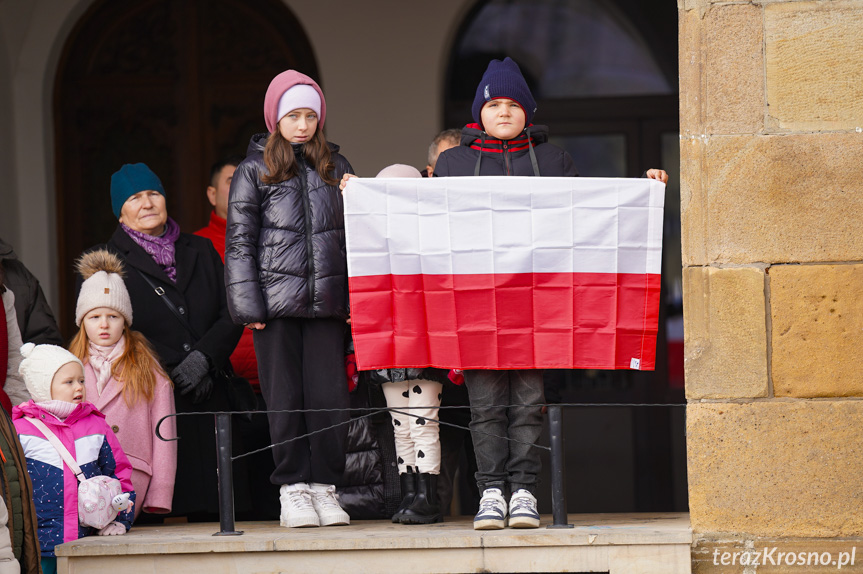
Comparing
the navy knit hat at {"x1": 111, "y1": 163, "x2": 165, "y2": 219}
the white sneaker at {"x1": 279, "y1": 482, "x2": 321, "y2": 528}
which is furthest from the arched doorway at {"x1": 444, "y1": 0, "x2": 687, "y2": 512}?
the white sneaker at {"x1": 279, "y1": 482, "x2": 321, "y2": 528}

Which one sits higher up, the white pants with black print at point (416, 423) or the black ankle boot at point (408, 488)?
the white pants with black print at point (416, 423)

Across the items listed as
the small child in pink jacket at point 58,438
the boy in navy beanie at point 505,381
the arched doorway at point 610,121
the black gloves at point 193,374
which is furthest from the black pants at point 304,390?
the arched doorway at point 610,121

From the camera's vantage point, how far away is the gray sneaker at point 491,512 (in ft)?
16.3

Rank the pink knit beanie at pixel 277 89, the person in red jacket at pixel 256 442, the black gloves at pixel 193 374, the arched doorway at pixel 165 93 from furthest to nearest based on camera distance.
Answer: the arched doorway at pixel 165 93, the person in red jacket at pixel 256 442, the black gloves at pixel 193 374, the pink knit beanie at pixel 277 89

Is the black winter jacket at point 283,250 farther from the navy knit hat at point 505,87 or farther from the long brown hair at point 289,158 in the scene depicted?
the navy knit hat at point 505,87

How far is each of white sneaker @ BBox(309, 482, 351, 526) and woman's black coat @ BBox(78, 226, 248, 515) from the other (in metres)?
0.68

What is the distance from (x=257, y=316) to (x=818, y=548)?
2445 millimetres

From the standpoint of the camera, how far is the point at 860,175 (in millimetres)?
4965

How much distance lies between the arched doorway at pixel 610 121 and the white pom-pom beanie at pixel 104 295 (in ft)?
13.0

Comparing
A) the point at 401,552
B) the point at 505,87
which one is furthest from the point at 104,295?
the point at 505,87

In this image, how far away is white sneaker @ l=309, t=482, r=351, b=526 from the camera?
17.4 feet

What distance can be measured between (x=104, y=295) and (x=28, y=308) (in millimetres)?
677

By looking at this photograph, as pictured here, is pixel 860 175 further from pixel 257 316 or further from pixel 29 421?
pixel 29 421

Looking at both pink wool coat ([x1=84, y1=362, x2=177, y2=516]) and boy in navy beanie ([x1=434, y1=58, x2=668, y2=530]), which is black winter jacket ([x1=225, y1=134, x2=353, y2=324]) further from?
pink wool coat ([x1=84, y1=362, x2=177, y2=516])
